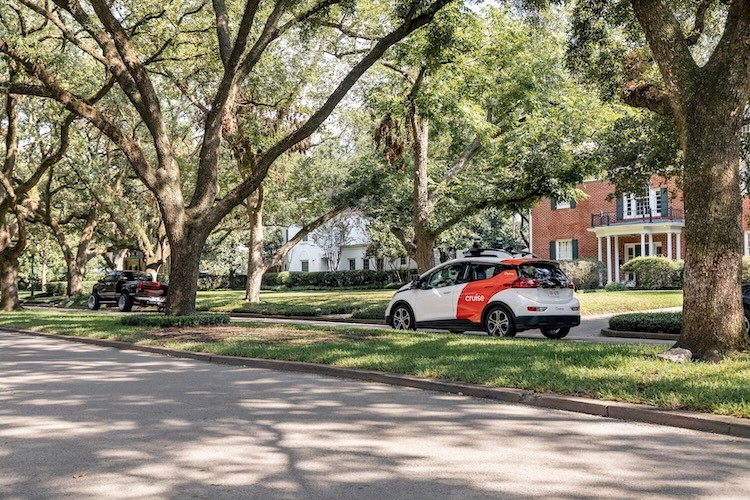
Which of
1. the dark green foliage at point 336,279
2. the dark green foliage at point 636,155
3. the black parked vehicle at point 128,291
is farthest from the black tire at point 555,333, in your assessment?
the dark green foliage at point 336,279

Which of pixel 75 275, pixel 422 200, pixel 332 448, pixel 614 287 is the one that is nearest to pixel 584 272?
pixel 614 287

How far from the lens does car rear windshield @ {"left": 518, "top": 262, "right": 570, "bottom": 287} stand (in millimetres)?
14289

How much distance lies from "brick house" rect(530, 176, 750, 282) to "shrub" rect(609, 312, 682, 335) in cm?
2270

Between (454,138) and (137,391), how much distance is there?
17437 millimetres

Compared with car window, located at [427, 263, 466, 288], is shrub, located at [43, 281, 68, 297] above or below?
below

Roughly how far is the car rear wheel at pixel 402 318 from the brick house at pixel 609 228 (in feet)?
81.1

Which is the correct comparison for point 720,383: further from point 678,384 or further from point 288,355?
point 288,355

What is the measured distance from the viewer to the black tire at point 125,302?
1251 inches

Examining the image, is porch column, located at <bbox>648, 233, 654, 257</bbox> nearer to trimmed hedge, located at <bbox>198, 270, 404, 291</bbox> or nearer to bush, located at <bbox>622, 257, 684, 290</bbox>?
bush, located at <bbox>622, 257, 684, 290</bbox>

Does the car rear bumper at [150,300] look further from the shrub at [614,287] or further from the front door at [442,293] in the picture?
the shrub at [614,287]

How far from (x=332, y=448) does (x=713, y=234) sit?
5998 millimetres

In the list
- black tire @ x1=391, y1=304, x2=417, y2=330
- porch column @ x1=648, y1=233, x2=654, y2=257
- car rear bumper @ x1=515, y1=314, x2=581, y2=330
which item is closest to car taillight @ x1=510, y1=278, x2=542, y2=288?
car rear bumper @ x1=515, y1=314, x2=581, y2=330

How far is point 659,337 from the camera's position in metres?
15.7

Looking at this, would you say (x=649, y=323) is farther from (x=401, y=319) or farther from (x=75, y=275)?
(x=75, y=275)
